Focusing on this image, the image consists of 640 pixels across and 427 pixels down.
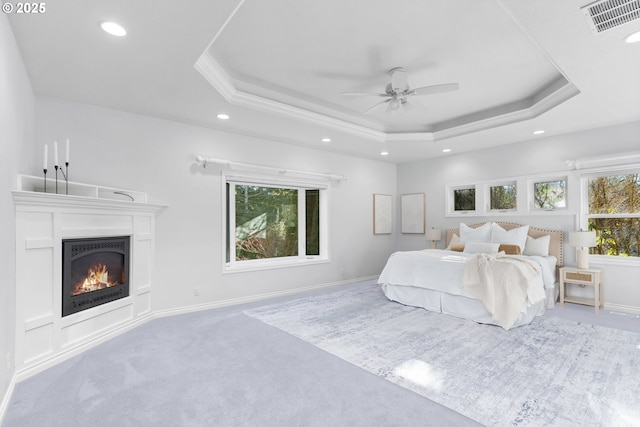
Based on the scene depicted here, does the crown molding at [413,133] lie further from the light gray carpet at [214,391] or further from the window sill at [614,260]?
the light gray carpet at [214,391]

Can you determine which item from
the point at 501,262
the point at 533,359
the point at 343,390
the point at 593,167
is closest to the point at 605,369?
→ the point at 533,359

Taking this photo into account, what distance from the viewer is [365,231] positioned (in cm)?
632

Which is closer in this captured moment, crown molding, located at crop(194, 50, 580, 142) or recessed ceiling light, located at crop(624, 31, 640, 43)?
recessed ceiling light, located at crop(624, 31, 640, 43)

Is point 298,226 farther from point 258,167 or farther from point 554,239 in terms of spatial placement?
point 554,239

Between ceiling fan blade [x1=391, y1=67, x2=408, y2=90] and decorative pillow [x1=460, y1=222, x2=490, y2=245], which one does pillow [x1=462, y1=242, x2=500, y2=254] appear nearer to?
decorative pillow [x1=460, y1=222, x2=490, y2=245]

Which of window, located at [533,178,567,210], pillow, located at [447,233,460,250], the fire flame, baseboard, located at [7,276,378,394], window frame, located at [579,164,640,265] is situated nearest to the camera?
baseboard, located at [7,276,378,394]

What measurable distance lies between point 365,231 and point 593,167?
353 centimetres

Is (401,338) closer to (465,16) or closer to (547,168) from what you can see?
(465,16)

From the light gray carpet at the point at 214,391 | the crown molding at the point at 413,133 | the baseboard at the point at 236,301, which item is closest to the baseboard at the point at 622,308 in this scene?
the crown molding at the point at 413,133

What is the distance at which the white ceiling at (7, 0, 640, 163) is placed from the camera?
216 centimetres

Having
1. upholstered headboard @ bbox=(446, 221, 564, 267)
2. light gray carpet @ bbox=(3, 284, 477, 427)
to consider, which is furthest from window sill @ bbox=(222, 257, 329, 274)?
upholstered headboard @ bbox=(446, 221, 564, 267)

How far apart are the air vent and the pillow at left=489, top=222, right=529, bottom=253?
3266 millimetres

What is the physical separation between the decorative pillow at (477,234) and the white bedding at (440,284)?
65cm

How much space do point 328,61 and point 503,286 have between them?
2920mm
